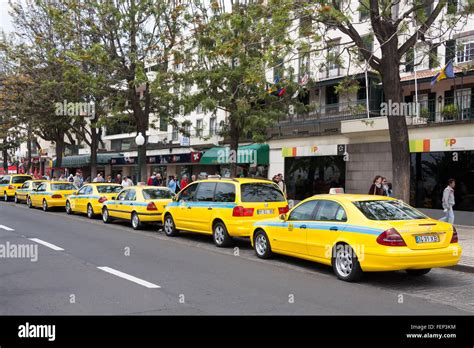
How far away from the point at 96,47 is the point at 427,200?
1498 centimetres

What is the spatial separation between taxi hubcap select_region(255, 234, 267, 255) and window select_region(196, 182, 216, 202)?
7.76 feet

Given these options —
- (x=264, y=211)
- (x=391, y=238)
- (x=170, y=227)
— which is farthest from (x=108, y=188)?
(x=391, y=238)

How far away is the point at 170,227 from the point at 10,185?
20859mm

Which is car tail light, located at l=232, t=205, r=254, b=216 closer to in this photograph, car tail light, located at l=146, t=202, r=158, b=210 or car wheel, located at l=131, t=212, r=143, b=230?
car tail light, located at l=146, t=202, r=158, b=210

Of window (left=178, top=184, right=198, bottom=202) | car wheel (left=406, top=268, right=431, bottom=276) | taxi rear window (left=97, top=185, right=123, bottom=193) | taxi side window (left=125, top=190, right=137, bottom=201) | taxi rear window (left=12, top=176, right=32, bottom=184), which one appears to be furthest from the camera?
taxi rear window (left=12, top=176, right=32, bottom=184)

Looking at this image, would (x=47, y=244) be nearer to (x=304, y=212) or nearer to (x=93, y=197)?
(x=304, y=212)

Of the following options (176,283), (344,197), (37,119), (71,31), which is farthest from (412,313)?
(37,119)

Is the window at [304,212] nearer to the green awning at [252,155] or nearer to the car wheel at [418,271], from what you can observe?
the car wheel at [418,271]

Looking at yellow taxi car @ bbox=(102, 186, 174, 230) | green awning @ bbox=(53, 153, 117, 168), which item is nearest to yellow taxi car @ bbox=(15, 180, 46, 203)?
yellow taxi car @ bbox=(102, 186, 174, 230)

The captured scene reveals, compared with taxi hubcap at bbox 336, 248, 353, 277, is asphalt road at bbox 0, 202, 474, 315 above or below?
below

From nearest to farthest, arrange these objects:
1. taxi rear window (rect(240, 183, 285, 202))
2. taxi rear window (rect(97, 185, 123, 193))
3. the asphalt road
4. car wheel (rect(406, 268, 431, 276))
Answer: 1. the asphalt road
2. car wheel (rect(406, 268, 431, 276))
3. taxi rear window (rect(240, 183, 285, 202))
4. taxi rear window (rect(97, 185, 123, 193))

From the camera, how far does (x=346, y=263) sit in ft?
27.9

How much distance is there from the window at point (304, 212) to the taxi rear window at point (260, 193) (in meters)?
2.33

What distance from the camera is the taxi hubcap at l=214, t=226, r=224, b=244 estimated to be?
12430 mm
